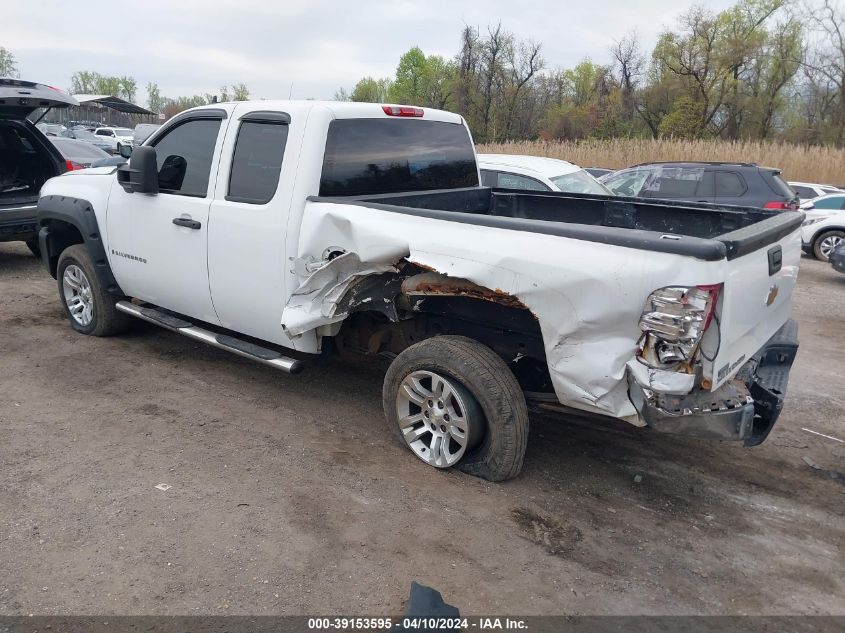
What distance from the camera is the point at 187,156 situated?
16.7 ft

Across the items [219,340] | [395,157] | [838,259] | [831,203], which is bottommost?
[219,340]

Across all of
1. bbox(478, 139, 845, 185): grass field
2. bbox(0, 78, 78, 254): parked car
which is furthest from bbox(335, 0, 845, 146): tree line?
bbox(0, 78, 78, 254): parked car

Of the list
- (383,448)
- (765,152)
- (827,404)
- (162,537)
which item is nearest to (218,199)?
(383,448)

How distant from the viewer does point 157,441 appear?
4363mm

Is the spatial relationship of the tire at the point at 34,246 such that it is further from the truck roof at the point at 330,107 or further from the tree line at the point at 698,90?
the tree line at the point at 698,90

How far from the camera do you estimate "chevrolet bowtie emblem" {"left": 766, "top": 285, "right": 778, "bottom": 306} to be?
368cm

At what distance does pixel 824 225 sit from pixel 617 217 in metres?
9.69

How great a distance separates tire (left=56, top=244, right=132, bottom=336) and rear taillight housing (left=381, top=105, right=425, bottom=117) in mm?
2951

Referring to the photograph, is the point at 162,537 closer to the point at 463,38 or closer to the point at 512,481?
the point at 512,481

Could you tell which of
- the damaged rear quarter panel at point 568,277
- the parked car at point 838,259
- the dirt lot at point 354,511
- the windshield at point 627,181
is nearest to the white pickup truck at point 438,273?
the damaged rear quarter panel at point 568,277

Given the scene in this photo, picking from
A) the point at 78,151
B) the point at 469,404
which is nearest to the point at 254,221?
the point at 469,404

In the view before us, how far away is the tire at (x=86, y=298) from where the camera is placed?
5.98m

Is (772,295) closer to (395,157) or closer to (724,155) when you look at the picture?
(395,157)

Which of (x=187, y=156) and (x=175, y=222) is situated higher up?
(x=187, y=156)
